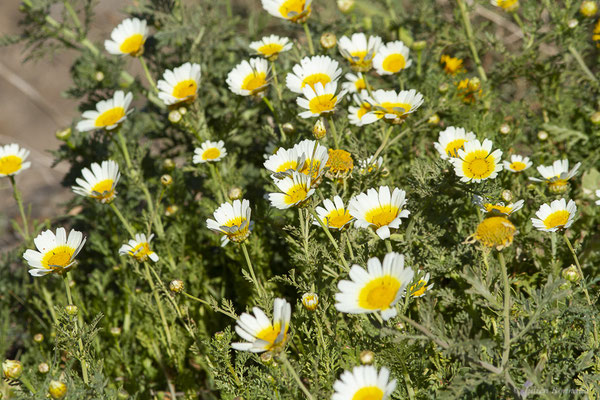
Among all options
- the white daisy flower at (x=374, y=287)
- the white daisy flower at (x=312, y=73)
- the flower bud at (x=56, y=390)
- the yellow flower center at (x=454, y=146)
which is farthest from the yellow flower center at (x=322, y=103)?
the flower bud at (x=56, y=390)

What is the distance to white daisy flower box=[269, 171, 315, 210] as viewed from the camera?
1.61 metres

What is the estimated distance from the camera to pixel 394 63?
2424mm

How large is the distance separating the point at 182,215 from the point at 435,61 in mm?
1657

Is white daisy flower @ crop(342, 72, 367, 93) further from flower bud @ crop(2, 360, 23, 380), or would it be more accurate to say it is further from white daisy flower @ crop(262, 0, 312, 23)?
flower bud @ crop(2, 360, 23, 380)

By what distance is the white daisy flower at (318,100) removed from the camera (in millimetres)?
1979

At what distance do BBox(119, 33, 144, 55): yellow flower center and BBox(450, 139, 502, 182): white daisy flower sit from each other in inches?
66.0

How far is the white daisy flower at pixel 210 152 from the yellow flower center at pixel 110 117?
1.38 feet

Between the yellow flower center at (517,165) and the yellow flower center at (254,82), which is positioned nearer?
the yellow flower center at (517,165)

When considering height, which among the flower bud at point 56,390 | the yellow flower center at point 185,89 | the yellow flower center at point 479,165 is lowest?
the flower bud at point 56,390

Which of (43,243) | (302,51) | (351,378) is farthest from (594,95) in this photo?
(43,243)

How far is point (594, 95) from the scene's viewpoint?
2.72m

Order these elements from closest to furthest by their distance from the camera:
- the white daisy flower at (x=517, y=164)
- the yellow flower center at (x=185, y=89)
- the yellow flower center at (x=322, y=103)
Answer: the yellow flower center at (x=322, y=103), the white daisy flower at (x=517, y=164), the yellow flower center at (x=185, y=89)

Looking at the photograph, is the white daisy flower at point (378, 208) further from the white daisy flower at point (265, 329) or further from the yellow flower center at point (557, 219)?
the yellow flower center at point (557, 219)

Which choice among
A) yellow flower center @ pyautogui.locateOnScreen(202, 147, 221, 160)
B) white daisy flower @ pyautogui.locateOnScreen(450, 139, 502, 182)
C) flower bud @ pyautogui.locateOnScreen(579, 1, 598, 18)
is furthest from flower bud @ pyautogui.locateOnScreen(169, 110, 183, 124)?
flower bud @ pyautogui.locateOnScreen(579, 1, 598, 18)
